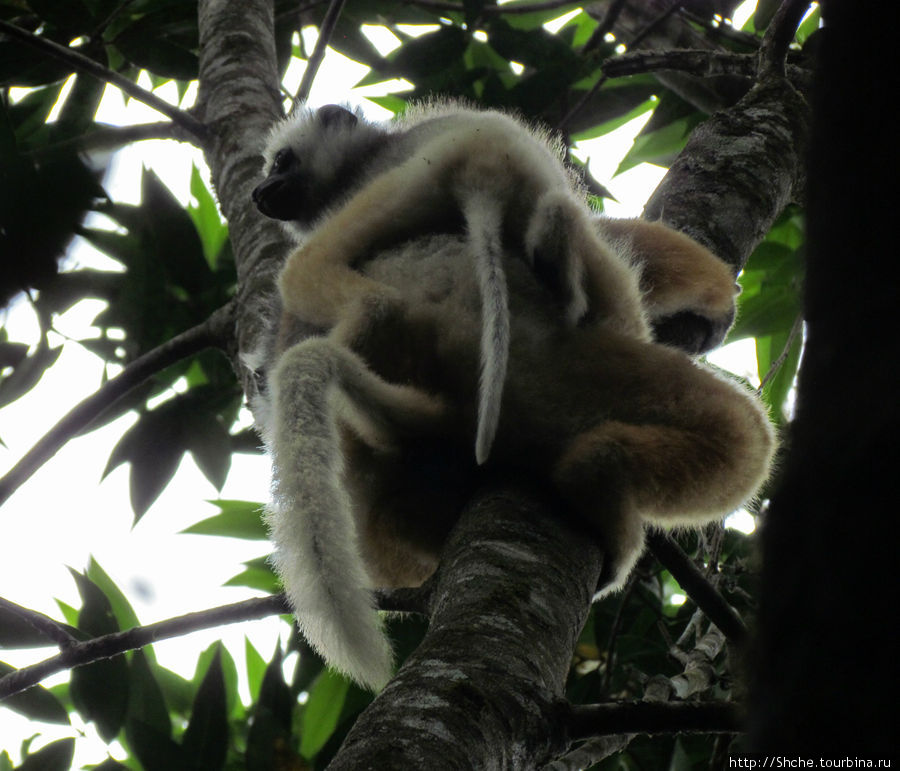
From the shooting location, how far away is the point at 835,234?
598 mm

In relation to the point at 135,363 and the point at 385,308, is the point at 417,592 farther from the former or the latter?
the point at 135,363

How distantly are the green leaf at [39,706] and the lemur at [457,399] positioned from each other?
1406 millimetres

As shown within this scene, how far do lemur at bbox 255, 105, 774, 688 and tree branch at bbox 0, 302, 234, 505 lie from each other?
86cm


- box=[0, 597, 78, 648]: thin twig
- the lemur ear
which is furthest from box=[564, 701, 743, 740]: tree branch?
the lemur ear

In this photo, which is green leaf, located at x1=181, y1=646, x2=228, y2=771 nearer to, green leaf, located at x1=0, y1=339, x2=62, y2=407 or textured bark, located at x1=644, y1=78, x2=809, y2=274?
green leaf, located at x1=0, y1=339, x2=62, y2=407

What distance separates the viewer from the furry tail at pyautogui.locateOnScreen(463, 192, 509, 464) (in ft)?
6.79

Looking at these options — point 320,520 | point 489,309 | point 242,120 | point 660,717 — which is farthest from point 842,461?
point 242,120

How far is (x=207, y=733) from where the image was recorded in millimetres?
3227

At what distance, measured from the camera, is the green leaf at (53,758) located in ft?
10.2

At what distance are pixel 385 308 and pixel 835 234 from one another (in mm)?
1831

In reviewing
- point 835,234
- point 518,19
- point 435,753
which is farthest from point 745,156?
point 835,234

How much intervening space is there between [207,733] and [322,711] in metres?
0.57

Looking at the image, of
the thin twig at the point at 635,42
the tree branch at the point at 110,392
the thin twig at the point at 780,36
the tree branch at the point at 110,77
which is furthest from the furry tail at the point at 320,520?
the thin twig at the point at 635,42

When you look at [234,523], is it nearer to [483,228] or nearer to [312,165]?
[312,165]
